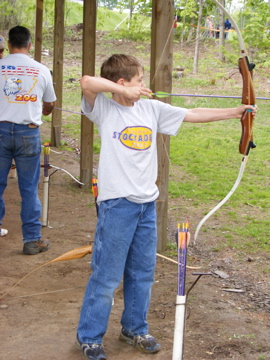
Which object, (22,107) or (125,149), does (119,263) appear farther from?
(22,107)

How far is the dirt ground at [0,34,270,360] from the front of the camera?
117 inches

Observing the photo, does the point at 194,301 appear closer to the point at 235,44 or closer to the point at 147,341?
the point at 147,341

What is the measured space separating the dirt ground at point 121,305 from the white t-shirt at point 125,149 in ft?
2.92

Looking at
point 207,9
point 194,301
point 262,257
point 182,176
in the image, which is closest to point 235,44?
point 207,9

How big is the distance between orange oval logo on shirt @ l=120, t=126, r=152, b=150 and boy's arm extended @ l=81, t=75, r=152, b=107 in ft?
0.51

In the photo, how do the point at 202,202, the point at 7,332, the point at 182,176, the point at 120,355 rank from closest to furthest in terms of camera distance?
1. the point at 120,355
2. the point at 7,332
3. the point at 202,202
4. the point at 182,176

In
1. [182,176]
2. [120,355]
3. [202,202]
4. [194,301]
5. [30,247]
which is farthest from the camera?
[182,176]

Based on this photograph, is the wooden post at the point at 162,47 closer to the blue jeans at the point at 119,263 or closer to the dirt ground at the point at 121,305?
the dirt ground at the point at 121,305

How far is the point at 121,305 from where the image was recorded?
3.59 meters

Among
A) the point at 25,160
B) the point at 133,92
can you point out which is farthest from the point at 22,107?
the point at 133,92

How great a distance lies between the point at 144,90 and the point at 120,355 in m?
1.38

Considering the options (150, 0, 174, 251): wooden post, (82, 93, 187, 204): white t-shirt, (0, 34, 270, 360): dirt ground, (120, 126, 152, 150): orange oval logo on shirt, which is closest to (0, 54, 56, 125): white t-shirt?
(150, 0, 174, 251): wooden post

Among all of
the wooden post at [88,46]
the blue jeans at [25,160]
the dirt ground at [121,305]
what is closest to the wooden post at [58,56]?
the wooden post at [88,46]

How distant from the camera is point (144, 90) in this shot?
2.64 metres
